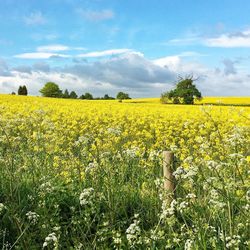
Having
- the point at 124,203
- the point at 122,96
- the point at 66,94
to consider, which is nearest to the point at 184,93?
the point at 122,96

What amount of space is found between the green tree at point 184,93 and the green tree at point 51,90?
103ft

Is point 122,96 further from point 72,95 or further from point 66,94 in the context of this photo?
point 72,95

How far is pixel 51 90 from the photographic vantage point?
97000 mm

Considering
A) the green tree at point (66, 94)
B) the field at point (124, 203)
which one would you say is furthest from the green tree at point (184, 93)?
the field at point (124, 203)

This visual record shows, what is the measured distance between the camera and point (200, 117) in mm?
19922

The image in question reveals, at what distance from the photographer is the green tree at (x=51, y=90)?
96.6 m

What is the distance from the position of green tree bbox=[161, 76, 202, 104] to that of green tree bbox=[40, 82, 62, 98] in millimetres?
31249

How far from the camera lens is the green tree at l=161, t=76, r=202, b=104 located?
67450 millimetres

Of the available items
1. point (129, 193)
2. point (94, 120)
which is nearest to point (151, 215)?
point (129, 193)

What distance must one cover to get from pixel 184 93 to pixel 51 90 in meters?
36.2

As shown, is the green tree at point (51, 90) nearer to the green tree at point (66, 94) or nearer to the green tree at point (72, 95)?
the green tree at point (66, 94)

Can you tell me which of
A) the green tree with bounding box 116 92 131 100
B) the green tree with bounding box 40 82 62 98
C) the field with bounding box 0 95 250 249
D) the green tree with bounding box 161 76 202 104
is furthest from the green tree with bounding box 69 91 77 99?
the field with bounding box 0 95 250 249

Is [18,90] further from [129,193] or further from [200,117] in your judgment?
[129,193]

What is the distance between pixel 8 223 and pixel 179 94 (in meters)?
65.5
